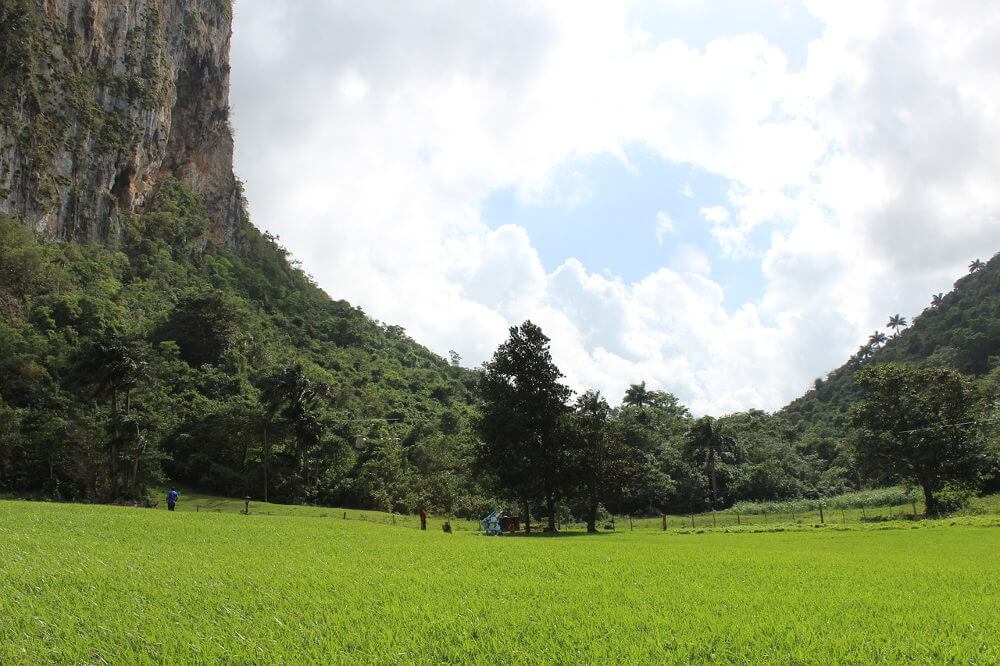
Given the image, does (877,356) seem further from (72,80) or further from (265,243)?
(72,80)

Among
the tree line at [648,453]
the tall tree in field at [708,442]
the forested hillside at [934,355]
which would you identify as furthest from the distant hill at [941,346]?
the tree line at [648,453]

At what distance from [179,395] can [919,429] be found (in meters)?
66.6

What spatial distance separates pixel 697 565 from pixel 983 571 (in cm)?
523

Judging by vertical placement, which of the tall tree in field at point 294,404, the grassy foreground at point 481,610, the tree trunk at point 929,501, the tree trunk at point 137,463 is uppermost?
the tall tree in field at point 294,404

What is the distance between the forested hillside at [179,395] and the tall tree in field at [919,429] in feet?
112

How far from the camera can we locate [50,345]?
5575cm

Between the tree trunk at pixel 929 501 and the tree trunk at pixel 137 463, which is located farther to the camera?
the tree trunk at pixel 137 463

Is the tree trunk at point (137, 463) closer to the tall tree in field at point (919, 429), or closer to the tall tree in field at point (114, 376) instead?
the tall tree in field at point (114, 376)

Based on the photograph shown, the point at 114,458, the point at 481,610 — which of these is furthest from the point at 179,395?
the point at 481,610

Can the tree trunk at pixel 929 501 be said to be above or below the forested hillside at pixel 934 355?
below

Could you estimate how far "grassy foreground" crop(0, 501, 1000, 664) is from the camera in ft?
19.4

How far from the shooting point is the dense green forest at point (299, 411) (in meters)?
39.3

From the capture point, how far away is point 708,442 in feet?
246

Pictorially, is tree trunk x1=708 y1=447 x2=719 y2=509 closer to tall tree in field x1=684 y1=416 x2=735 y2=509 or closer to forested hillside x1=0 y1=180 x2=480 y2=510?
tall tree in field x1=684 y1=416 x2=735 y2=509
